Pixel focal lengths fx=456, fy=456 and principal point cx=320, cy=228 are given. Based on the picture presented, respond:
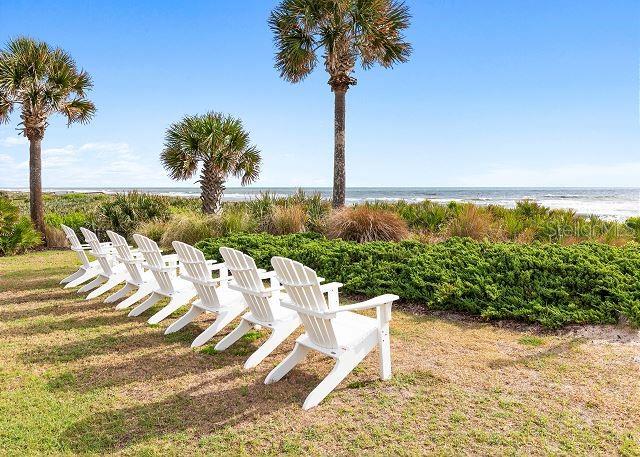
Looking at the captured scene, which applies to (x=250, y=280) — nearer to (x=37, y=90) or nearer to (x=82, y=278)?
(x=82, y=278)

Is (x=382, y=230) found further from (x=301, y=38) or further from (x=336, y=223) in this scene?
(x=301, y=38)

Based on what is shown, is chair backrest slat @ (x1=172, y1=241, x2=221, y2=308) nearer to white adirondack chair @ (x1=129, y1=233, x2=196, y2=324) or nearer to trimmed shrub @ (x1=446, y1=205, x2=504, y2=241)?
white adirondack chair @ (x1=129, y1=233, x2=196, y2=324)

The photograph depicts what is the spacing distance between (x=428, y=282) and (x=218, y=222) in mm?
7369

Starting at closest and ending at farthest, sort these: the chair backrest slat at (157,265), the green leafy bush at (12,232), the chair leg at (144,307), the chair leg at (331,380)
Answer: the chair leg at (331,380) → the chair backrest slat at (157,265) → the chair leg at (144,307) → the green leafy bush at (12,232)

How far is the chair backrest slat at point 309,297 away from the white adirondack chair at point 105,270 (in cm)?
446

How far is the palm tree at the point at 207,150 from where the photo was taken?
48.2 ft

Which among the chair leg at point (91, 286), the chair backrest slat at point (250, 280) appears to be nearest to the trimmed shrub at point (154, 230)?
the chair leg at point (91, 286)

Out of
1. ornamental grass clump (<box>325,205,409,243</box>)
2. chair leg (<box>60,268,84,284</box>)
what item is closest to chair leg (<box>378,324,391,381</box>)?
ornamental grass clump (<box>325,205,409,243</box>)

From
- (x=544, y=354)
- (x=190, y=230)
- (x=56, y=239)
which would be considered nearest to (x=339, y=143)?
(x=190, y=230)

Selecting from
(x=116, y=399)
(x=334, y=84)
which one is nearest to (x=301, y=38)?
(x=334, y=84)

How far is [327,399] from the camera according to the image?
3641mm

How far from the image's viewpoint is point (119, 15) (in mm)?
13680

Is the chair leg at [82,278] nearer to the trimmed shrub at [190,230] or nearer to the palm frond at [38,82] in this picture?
the trimmed shrub at [190,230]

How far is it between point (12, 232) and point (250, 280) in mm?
11327
